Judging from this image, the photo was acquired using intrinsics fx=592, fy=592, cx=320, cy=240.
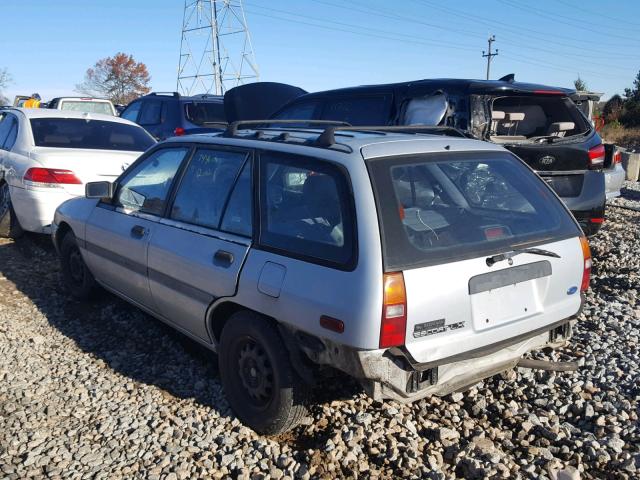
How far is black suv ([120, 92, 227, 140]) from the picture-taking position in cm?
1060

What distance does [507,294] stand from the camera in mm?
3033

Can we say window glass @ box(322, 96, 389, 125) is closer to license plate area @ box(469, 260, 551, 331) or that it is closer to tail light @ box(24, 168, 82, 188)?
tail light @ box(24, 168, 82, 188)

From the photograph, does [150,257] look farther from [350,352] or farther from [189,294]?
[350,352]

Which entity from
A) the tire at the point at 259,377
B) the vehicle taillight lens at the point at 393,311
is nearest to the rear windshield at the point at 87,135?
the tire at the point at 259,377

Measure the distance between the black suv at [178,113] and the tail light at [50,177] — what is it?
416 centimetres

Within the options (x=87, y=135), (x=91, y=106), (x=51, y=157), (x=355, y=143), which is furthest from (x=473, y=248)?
(x=91, y=106)

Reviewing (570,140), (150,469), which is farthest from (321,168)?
(570,140)

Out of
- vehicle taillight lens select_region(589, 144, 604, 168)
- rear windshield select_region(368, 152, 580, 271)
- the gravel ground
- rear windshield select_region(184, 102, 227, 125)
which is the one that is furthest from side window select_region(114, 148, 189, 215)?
rear windshield select_region(184, 102, 227, 125)

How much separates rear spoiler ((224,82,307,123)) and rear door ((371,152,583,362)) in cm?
641

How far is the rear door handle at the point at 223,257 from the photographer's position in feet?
10.9

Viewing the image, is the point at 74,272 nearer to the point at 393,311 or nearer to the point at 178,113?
the point at 393,311

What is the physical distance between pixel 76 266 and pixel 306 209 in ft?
10.3

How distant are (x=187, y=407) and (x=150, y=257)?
1063mm

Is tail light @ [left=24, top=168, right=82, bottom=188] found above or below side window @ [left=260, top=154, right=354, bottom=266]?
below
